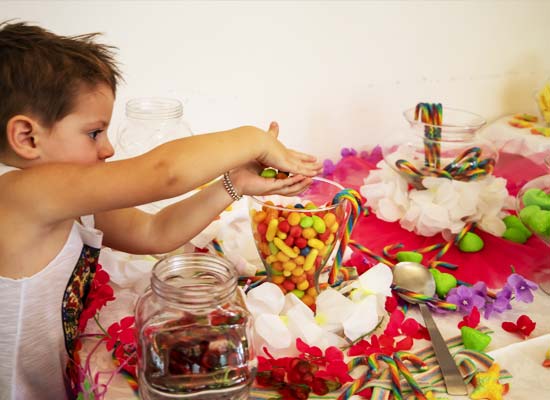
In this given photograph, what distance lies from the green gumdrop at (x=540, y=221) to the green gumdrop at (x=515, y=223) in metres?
0.14

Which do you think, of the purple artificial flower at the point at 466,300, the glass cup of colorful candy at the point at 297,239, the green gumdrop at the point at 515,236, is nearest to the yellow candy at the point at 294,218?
the glass cup of colorful candy at the point at 297,239

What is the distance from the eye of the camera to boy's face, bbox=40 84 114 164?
0.75 metres

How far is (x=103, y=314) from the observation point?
2.72 feet

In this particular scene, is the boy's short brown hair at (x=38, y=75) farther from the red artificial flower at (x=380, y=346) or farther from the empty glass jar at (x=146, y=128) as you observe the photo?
the red artificial flower at (x=380, y=346)

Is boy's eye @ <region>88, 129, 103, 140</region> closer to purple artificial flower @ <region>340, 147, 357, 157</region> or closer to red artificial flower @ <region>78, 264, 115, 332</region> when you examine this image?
red artificial flower @ <region>78, 264, 115, 332</region>

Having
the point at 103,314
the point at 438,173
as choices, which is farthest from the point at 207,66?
the point at 103,314

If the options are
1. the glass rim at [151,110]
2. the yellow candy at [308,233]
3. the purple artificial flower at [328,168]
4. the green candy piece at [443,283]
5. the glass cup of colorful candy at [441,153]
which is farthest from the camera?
the purple artificial flower at [328,168]

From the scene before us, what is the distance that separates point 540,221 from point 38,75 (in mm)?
757

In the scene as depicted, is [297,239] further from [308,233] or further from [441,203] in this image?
[441,203]

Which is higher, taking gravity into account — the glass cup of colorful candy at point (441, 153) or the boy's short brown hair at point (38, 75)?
the boy's short brown hair at point (38, 75)

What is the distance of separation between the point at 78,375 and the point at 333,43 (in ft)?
3.15

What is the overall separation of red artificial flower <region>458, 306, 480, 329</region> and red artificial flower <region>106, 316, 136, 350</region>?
0.44 meters

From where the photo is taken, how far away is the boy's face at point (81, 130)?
0.75 metres

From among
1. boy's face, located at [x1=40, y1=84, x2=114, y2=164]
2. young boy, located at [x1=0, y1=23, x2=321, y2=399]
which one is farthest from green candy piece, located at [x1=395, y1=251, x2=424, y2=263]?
boy's face, located at [x1=40, y1=84, x2=114, y2=164]
